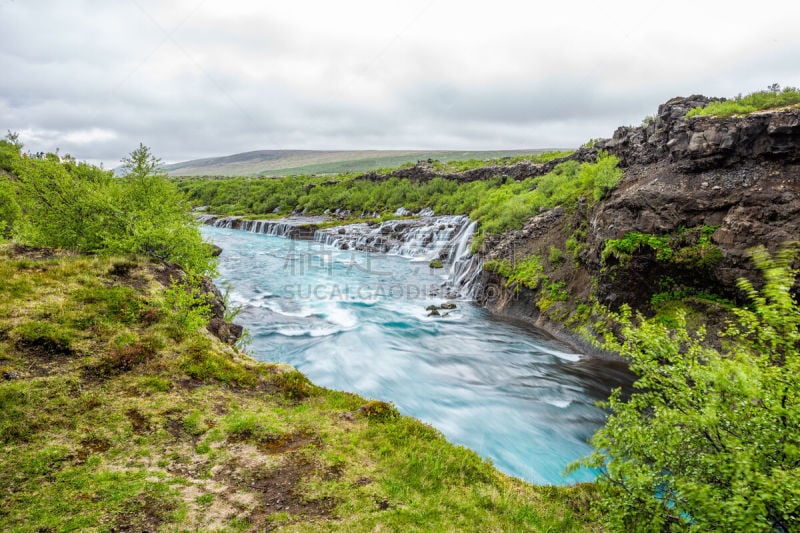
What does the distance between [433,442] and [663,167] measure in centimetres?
1911

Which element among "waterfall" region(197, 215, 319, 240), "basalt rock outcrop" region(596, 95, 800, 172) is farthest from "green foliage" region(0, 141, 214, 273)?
"waterfall" region(197, 215, 319, 240)

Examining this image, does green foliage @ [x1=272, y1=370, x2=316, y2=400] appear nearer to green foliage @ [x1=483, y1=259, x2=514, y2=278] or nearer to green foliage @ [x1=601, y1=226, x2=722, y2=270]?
green foliage @ [x1=601, y1=226, x2=722, y2=270]

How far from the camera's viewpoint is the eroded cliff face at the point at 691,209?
15.0 metres

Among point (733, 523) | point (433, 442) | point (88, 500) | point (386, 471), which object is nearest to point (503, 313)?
point (433, 442)

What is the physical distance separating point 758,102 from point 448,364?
19.6m

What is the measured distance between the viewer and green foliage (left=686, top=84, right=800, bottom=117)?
17.1 meters

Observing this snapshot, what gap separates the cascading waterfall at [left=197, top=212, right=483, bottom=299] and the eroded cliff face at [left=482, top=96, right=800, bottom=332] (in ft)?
29.8

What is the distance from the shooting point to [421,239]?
47438 mm

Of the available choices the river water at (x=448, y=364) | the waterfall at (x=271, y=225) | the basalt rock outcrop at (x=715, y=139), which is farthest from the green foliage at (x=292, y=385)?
the waterfall at (x=271, y=225)

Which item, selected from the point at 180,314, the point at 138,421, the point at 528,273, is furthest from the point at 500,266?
the point at 138,421

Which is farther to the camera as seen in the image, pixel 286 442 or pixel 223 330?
pixel 223 330

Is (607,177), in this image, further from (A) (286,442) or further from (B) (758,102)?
(A) (286,442)

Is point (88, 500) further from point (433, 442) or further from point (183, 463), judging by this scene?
point (433, 442)

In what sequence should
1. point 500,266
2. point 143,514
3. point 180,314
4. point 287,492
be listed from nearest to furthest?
point 143,514 < point 287,492 < point 180,314 < point 500,266
